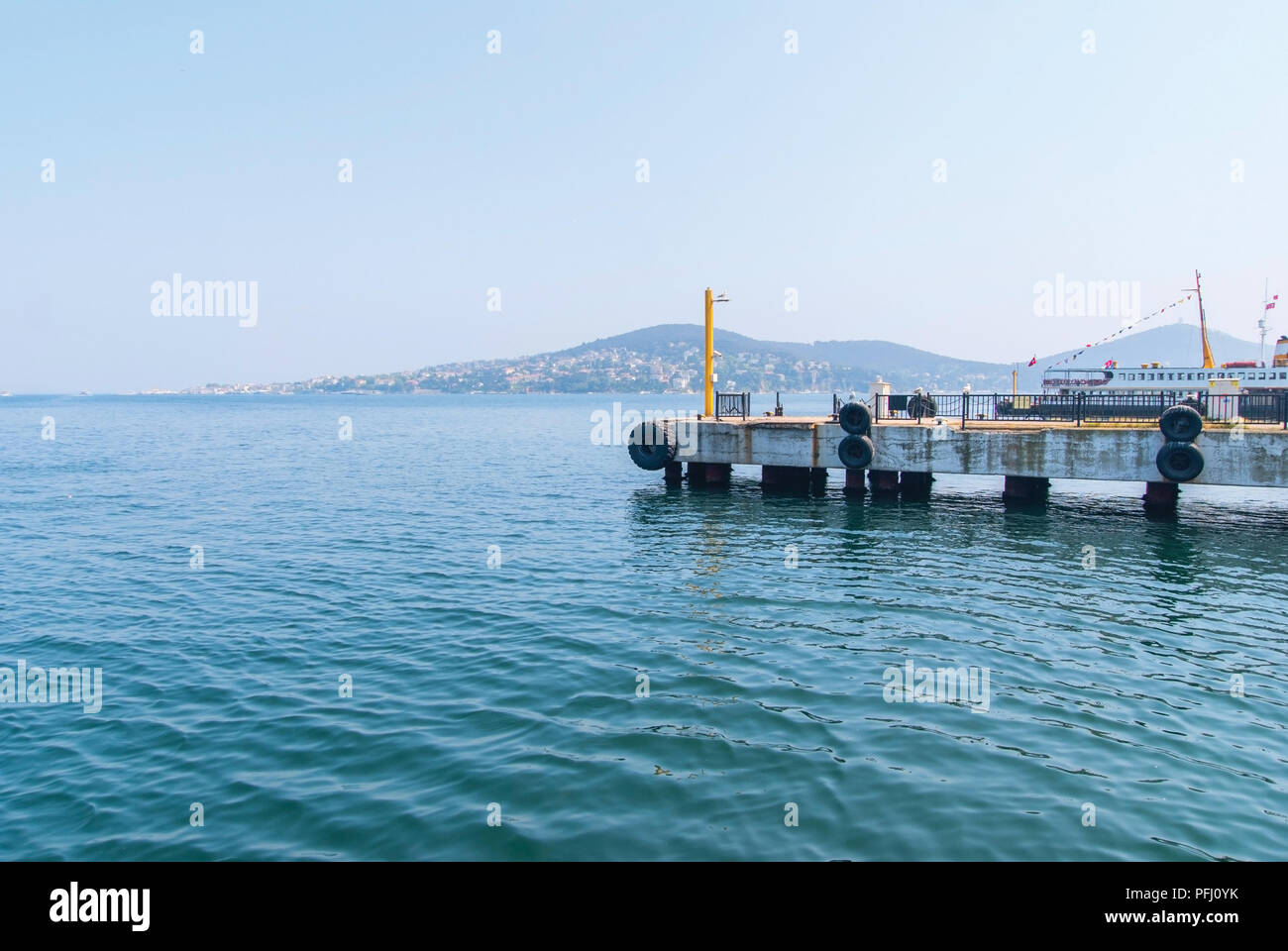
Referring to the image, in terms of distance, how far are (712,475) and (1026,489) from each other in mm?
14287

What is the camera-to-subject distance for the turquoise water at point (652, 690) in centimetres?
1005

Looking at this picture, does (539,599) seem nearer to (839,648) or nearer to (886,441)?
(839,648)

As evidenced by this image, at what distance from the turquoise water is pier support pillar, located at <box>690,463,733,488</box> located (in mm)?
8819

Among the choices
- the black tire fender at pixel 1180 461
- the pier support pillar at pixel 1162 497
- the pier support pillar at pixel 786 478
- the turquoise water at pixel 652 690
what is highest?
the black tire fender at pixel 1180 461

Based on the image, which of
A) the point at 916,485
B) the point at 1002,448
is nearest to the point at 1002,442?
the point at 1002,448

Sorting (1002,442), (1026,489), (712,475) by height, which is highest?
(1002,442)

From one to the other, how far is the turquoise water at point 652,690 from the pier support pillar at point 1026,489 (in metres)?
2.52

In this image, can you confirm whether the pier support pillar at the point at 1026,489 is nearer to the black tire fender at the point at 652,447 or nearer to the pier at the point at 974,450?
the pier at the point at 974,450

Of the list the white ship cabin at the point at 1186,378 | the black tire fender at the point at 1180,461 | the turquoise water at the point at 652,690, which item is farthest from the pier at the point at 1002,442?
the turquoise water at the point at 652,690

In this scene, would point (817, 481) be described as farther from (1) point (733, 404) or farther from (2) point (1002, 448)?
(2) point (1002, 448)

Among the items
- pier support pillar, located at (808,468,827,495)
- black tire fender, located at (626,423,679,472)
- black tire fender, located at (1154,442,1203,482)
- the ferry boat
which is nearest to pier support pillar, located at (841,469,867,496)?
pier support pillar, located at (808,468,827,495)

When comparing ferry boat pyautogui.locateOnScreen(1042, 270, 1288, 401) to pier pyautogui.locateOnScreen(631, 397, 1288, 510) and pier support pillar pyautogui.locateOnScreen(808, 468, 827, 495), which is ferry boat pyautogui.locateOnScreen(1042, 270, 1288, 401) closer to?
pier pyautogui.locateOnScreen(631, 397, 1288, 510)

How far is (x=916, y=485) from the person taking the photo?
121 feet
